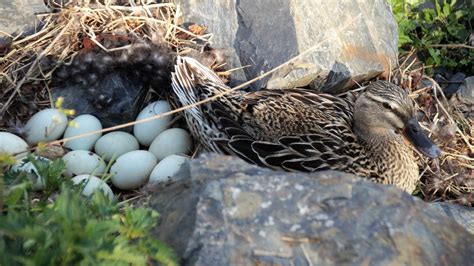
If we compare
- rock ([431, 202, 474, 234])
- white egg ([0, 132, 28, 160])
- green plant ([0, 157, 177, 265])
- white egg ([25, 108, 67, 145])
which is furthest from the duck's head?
green plant ([0, 157, 177, 265])

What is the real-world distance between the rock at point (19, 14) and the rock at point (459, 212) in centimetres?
294

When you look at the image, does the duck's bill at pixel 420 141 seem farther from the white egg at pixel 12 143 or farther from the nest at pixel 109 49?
the white egg at pixel 12 143

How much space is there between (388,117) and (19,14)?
8.57 feet

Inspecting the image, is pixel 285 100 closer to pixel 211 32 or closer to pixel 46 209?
pixel 211 32

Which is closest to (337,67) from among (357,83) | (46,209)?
(357,83)

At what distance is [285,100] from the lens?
4.43m

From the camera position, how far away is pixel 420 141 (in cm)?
436

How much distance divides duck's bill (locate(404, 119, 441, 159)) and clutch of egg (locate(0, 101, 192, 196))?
130cm

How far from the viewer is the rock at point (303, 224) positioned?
2352mm

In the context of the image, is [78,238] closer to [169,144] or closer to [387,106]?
[169,144]

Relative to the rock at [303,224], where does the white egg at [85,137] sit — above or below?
below

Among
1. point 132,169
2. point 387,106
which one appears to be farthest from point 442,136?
point 132,169

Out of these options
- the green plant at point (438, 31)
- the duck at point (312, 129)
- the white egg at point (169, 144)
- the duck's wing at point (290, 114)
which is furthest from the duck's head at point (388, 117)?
the green plant at point (438, 31)

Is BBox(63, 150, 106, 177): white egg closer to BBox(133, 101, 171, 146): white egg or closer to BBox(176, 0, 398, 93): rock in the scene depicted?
BBox(133, 101, 171, 146): white egg
